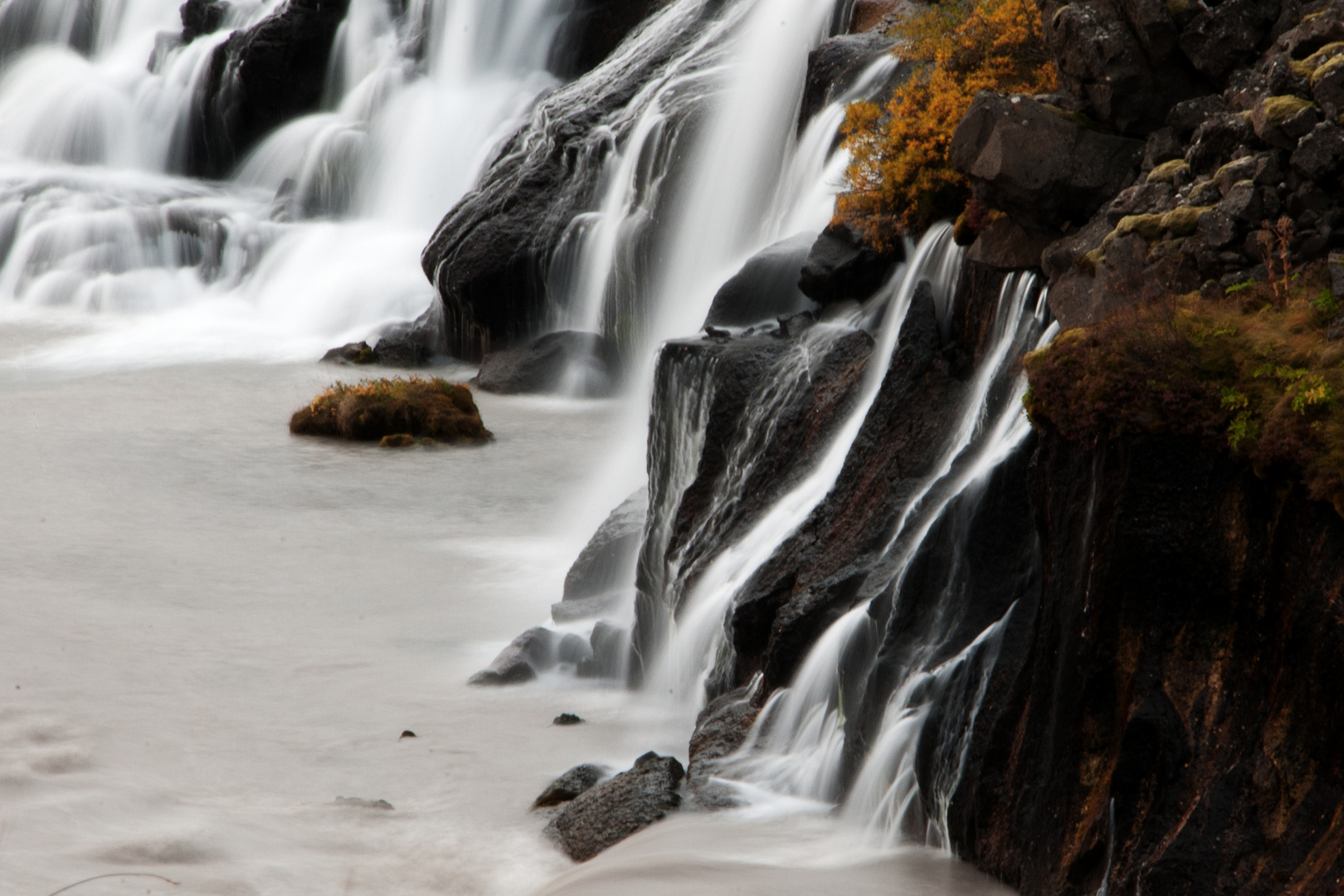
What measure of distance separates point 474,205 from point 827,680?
1720cm

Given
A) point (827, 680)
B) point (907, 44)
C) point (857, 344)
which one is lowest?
point (827, 680)

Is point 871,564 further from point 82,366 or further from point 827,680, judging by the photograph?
point 82,366

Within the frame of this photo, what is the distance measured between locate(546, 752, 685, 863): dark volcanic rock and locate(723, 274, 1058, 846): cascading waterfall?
0.38 m

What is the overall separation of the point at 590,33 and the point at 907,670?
25120mm

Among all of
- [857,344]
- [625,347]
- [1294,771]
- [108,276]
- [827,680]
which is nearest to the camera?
[1294,771]

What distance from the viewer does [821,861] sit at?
20.0 ft

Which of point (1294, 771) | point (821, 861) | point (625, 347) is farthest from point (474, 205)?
point (1294, 771)

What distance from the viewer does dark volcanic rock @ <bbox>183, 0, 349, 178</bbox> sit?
33031 mm

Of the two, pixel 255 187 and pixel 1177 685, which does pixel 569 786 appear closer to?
pixel 1177 685

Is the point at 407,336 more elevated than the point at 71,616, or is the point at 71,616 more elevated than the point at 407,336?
the point at 407,336

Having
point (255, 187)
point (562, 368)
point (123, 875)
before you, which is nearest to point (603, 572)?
point (123, 875)

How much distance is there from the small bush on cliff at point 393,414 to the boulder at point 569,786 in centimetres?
Result: 1044

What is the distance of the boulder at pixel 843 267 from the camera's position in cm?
948

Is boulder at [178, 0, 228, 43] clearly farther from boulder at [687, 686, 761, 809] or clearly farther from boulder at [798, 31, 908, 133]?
boulder at [687, 686, 761, 809]
